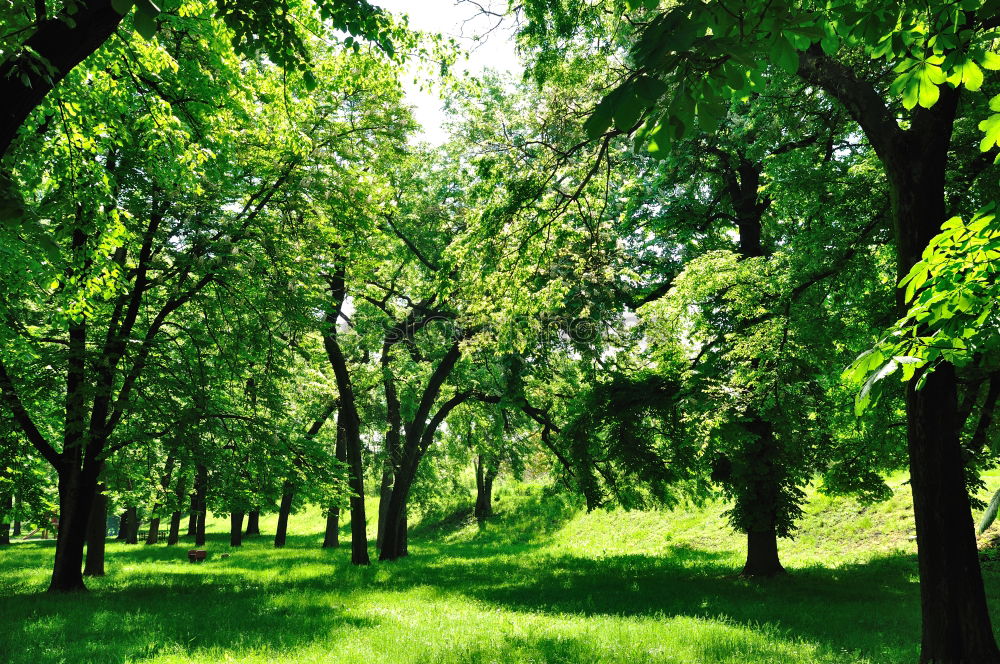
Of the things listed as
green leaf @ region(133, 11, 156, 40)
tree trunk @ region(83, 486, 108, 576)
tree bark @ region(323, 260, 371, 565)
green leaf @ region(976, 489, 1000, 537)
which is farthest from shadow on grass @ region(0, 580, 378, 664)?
green leaf @ region(976, 489, 1000, 537)

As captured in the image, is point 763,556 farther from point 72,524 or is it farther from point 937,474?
point 72,524

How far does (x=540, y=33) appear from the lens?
7965 mm

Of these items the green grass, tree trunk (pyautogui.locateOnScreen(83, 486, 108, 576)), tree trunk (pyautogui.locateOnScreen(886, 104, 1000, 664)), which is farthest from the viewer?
tree trunk (pyautogui.locateOnScreen(83, 486, 108, 576))

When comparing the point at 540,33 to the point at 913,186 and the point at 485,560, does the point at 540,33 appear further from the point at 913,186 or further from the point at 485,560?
the point at 485,560

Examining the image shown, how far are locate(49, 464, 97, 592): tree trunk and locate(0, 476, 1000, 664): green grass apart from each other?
0.51 m

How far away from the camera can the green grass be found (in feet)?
24.0

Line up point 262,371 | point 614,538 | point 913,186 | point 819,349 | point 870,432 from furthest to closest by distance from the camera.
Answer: point 614,538
point 262,371
point 870,432
point 819,349
point 913,186

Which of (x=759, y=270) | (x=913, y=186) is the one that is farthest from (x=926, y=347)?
(x=759, y=270)

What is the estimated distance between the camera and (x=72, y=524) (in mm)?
12445

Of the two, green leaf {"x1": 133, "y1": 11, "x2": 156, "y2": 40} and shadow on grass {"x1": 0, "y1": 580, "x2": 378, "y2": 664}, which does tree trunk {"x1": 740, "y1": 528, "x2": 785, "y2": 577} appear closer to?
shadow on grass {"x1": 0, "y1": 580, "x2": 378, "y2": 664}

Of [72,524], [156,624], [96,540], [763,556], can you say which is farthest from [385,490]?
[156,624]

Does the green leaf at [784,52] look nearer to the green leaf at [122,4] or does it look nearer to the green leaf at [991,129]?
the green leaf at [991,129]

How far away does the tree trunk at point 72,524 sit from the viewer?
12391 millimetres

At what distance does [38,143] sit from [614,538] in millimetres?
22280
